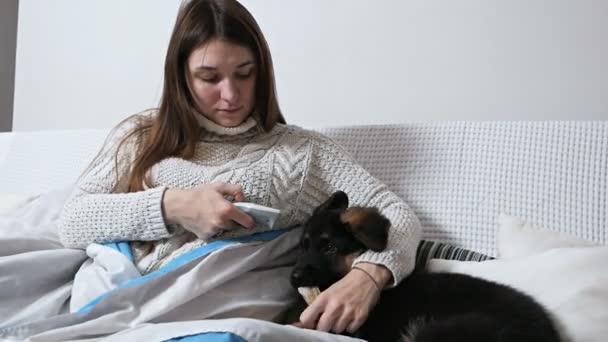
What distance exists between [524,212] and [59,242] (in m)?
1.01

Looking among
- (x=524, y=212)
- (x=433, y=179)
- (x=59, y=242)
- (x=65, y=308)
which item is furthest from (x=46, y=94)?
(x=524, y=212)

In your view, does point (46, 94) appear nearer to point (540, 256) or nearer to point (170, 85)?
point (170, 85)

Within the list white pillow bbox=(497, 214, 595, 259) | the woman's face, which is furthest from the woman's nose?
white pillow bbox=(497, 214, 595, 259)

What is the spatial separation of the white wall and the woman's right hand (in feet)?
2.63

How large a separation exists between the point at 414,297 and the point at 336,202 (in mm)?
236

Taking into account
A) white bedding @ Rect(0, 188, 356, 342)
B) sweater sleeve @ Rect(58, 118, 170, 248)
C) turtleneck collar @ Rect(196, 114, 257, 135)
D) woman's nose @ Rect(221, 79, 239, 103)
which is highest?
woman's nose @ Rect(221, 79, 239, 103)

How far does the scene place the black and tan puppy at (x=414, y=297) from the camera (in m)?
0.88

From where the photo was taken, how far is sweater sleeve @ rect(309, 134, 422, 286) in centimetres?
113

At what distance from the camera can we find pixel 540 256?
1074 mm

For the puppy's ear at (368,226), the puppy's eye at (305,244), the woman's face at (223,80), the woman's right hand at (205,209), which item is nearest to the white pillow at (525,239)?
the puppy's ear at (368,226)

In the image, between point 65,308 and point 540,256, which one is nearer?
point 540,256

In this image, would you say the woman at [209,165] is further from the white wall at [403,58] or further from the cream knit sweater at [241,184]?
the white wall at [403,58]

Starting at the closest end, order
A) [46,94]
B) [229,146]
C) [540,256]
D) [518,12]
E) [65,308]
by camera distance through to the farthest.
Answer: [540,256] → [65,308] → [229,146] → [518,12] → [46,94]

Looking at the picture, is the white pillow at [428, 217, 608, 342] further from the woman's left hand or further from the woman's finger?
the woman's finger
